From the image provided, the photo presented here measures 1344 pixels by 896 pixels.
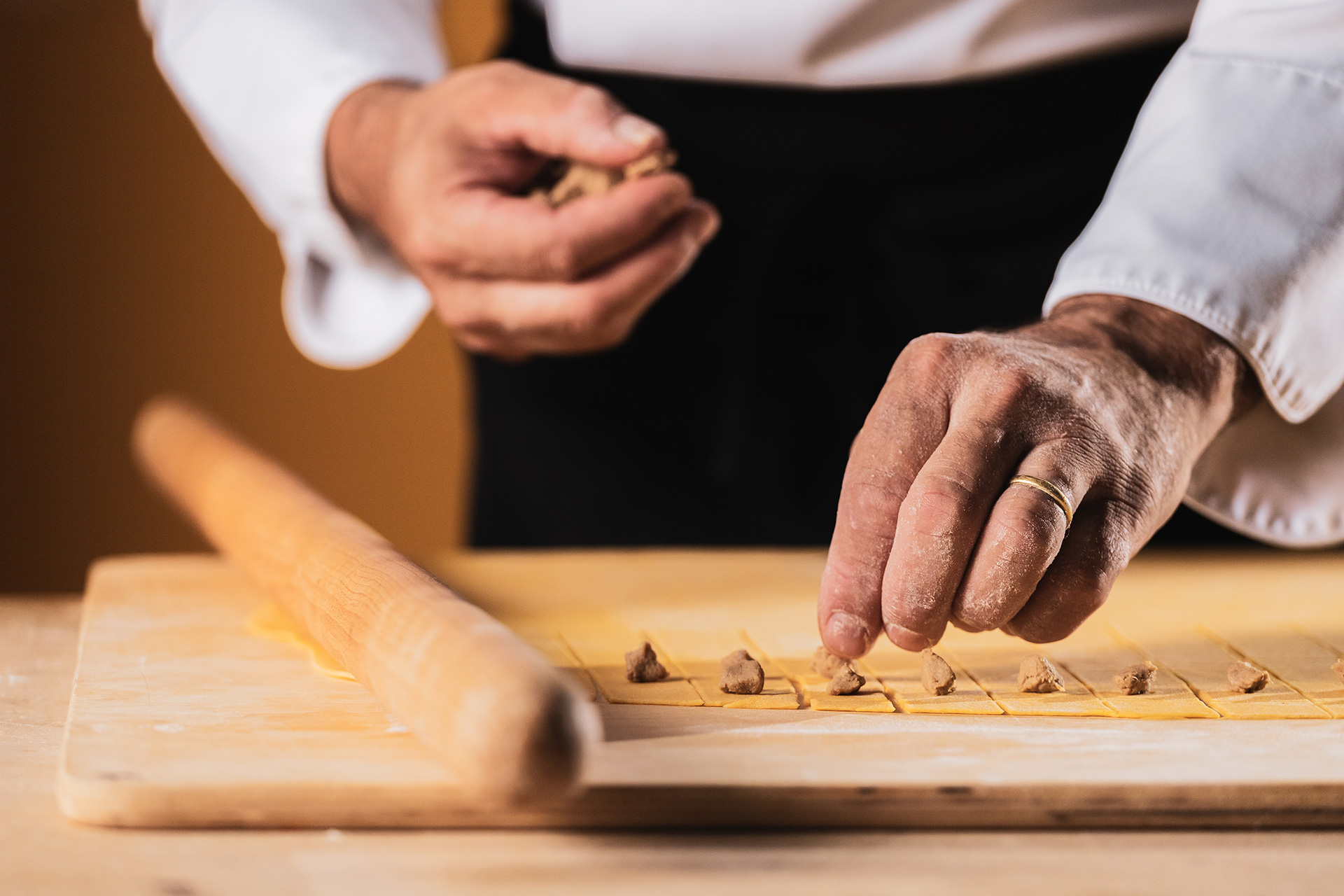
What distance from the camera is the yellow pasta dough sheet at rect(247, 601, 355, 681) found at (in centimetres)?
56

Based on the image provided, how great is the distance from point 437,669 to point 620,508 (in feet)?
1.98

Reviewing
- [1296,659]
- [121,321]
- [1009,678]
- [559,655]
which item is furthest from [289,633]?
[121,321]

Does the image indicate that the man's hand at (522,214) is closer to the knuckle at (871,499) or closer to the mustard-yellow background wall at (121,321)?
the knuckle at (871,499)

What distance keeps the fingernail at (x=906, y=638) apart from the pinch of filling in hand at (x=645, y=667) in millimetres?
104

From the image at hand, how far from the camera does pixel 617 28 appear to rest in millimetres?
839

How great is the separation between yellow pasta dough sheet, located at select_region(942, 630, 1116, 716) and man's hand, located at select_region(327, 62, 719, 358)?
262mm

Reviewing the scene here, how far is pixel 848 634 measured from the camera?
51cm

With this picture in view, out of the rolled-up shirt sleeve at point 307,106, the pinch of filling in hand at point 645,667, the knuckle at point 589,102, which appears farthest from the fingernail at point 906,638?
the rolled-up shirt sleeve at point 307,106

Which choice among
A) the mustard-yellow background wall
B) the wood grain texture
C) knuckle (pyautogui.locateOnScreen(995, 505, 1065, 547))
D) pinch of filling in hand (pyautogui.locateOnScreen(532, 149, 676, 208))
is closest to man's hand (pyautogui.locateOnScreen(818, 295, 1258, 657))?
knuckle (pyautogui.locateOnScreen(995, 505, 1065, 547))

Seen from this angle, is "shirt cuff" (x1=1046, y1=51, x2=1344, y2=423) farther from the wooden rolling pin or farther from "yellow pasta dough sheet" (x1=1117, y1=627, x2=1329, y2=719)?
the wooden rolling pin

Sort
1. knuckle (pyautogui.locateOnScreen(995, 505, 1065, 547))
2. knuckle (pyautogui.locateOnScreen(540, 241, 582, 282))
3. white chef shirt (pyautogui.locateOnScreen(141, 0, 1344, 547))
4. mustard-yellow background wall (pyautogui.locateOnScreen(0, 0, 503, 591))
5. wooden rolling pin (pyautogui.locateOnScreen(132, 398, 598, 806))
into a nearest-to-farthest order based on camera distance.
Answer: wooden rolling pin (pyautogui.locateOnScreen(132, 398, 598, 806)) < knuckle (pyautogui.locateOnScreen(995, 505, 1065, 547)) < white chef shirt (pyautogui.locateOnScreen(141, 0, 1344, 547)) < knuckle (pyautogui.locateOnScreen(540, 241, 582, 282)) < mustard-yellow background wall (pyautogui.locateOnScreen(0, 0, 503, 591))

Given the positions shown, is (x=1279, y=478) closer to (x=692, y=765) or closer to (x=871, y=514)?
(x=871, y=514)

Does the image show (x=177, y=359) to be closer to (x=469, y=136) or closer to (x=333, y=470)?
(x=333, y=470)

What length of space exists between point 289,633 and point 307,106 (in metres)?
0.40
